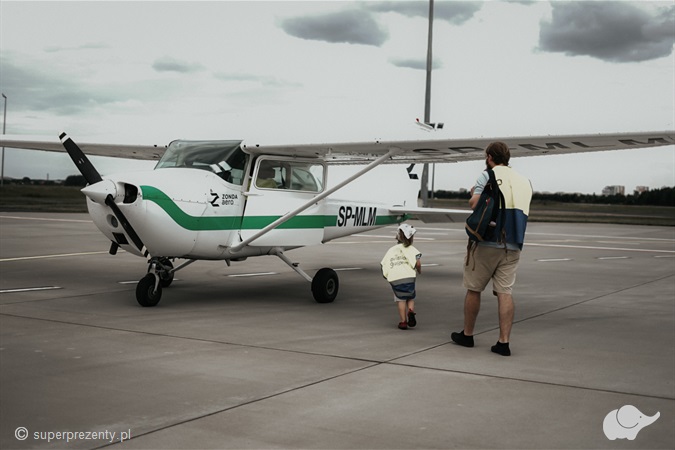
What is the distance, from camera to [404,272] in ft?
27.4

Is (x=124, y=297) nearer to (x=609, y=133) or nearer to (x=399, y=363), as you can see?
(x=399, y=363)

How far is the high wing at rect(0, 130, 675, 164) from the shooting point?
9453 mm

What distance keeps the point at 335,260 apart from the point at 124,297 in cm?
724

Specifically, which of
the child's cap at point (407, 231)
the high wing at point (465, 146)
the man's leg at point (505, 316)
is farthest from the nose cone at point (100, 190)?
the man's leg at point (505, 316)

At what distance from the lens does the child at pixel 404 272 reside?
827cm

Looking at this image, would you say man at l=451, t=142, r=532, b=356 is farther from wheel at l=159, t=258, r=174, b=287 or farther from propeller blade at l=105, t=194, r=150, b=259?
wheel at l=159, t=258, r=174, b=287

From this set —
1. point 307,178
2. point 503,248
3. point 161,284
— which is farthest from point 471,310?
point 307,178

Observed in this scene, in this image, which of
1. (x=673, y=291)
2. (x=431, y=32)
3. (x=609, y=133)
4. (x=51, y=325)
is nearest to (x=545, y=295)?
(x=673, y=291)

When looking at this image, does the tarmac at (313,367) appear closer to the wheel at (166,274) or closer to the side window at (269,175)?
the wheel at (166,274)

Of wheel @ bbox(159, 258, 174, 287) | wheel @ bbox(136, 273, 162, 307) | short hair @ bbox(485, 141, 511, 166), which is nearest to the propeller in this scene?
wheel @ bbox(136, 273, 162, 307)

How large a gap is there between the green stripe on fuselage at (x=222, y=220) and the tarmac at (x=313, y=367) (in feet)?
3.27

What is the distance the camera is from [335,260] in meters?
16.7

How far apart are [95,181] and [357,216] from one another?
4.59 m

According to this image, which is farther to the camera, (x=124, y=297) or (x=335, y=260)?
(x=335, y=260)
